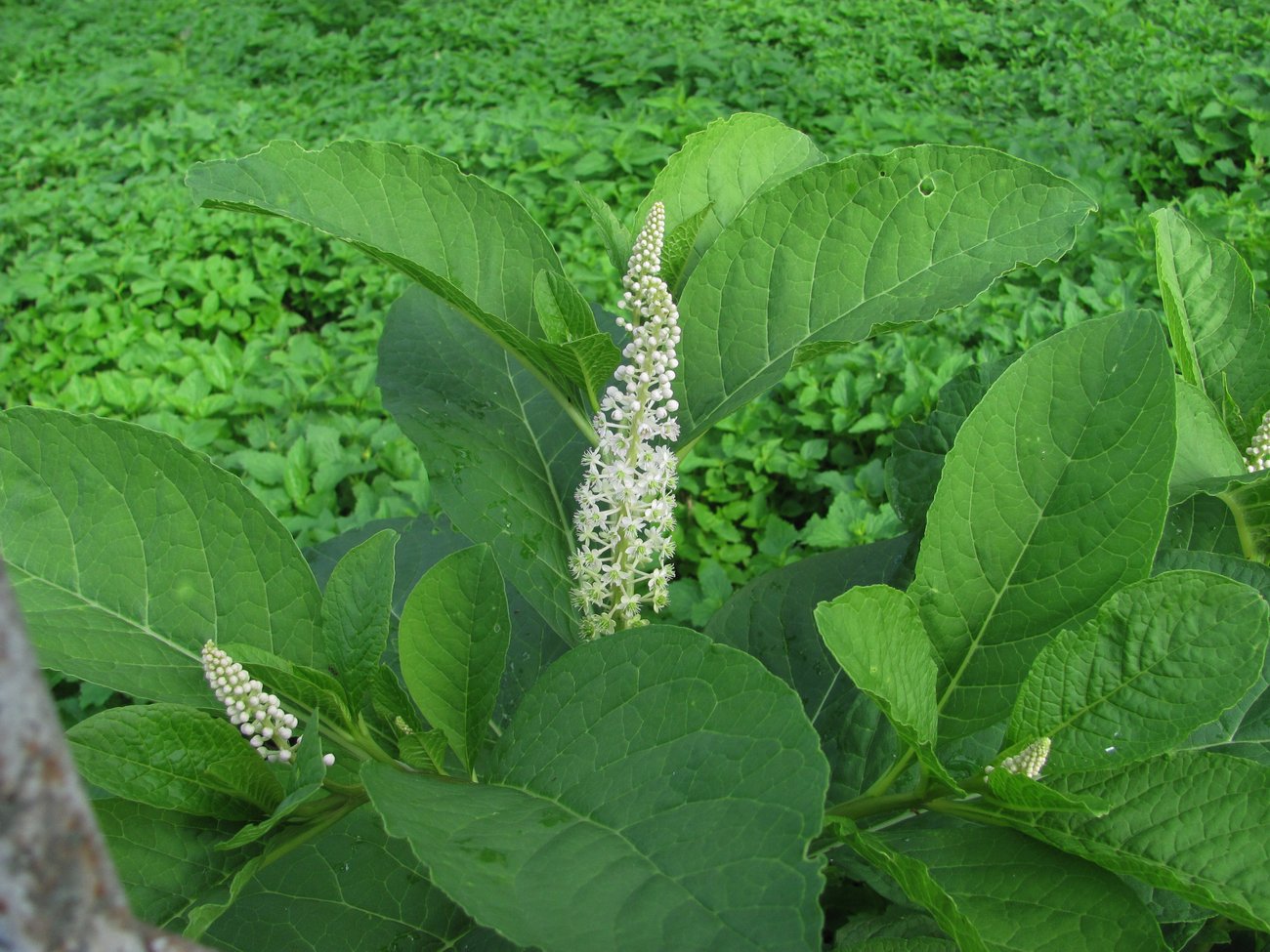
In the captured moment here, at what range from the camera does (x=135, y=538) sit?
104cm

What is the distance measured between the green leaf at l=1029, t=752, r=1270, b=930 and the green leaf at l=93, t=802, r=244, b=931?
78 cm

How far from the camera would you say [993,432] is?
3.32 ft

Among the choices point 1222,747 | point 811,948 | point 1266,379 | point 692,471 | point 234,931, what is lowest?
point 692,471

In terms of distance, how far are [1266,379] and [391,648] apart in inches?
49.3

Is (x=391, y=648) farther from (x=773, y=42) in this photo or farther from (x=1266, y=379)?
(x=773, y=42)

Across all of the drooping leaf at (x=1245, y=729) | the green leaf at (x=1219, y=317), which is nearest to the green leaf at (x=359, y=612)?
the drooping leaf at (x=1245, y=729)

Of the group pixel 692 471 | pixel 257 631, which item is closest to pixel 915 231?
pixel 257 631

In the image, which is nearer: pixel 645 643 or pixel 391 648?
pixel 645 643

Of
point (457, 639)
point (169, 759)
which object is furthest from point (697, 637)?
point (169, 759)

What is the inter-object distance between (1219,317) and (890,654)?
748 mm

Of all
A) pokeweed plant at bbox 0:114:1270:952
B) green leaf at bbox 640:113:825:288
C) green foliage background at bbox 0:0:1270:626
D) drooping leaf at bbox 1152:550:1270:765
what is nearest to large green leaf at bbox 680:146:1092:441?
pokeweed plant at bbox 0:114:1270:952

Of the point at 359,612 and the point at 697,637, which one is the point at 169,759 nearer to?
the point at 359,612

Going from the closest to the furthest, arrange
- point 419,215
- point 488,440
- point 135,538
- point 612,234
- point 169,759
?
point 169,759 < point 135,538 < point 419,215 < point 612,234 < point 488,440

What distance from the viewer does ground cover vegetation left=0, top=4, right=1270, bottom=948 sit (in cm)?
333
